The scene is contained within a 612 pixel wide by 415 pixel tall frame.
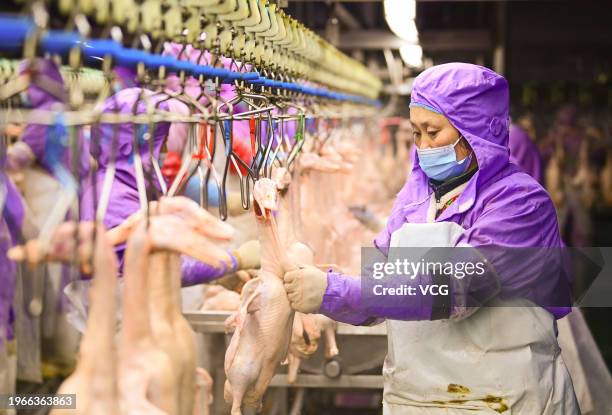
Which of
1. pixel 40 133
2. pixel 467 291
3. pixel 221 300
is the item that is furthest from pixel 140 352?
pixel 221 300

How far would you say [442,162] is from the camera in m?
3.32

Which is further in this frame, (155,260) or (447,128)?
(447,128)

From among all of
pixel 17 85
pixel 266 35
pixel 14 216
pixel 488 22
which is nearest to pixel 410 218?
pixel 266 35

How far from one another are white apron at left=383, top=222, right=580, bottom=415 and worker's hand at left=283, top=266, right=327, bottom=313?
0.25 m

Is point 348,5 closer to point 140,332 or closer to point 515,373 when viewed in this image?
point 515,373

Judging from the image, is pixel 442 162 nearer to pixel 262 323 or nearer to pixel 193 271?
pixel 262 323

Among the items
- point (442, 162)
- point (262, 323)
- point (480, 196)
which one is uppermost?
point (442, 162)

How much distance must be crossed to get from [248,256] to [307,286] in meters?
0.73

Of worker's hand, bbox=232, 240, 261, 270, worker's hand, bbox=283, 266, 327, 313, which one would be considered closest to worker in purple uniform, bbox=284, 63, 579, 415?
worker's hand, bbox=283, 266, 327, 313

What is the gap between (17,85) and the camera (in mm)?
2168

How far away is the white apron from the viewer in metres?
3.20

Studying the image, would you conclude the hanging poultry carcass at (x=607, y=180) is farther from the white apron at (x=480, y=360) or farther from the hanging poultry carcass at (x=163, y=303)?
the hanging poultry carcass at (x=163, y=303)

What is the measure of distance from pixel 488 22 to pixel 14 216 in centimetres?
938

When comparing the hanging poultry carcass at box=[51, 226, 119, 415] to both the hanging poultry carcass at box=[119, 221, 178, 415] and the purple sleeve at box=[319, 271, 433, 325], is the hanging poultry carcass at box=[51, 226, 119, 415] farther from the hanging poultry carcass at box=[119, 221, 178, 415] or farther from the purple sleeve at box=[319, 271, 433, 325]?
the purple sleeve at box=[319, 271, 433, 325]
